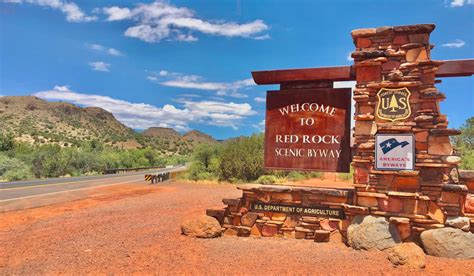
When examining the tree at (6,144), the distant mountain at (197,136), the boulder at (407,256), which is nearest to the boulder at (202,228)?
the boulder at (407,256)

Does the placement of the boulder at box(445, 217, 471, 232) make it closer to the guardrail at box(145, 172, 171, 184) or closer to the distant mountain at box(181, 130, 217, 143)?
the guardrail at box(145, 172, 171, 184)

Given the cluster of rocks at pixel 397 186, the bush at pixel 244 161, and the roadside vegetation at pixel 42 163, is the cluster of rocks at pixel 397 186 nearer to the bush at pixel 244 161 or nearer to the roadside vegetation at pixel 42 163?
the bush at pixel 244 161

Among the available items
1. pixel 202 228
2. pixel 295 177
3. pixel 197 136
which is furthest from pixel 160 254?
pixel 197 136

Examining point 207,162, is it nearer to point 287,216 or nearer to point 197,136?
point 287,216

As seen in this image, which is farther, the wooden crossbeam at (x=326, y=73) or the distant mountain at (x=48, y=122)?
the distant mountain at (x=48, y=122)

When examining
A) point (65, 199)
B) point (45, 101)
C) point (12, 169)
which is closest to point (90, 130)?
point (45, 101)

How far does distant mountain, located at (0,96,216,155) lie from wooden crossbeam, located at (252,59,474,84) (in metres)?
60.3

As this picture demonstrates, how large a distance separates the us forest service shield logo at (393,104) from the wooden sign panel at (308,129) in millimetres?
769

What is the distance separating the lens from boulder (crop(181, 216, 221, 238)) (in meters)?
7.62

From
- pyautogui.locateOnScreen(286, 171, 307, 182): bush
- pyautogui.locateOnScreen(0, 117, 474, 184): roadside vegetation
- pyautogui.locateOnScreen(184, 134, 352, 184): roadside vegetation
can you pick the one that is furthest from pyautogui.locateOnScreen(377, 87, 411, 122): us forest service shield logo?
pyautogui.locateOnScreen(286, 171, 307, 182): bush

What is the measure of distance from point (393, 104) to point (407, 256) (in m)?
2.80

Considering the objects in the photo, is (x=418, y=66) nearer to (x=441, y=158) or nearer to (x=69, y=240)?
(x=441, y=158)

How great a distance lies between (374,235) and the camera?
21.5 feet

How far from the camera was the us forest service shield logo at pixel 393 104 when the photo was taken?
6.99 m
